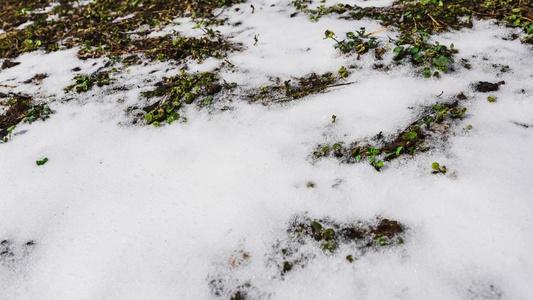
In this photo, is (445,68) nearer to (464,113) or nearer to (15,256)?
(464,113)

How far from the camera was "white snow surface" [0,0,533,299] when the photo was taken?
175cm

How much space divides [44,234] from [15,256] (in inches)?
8.5

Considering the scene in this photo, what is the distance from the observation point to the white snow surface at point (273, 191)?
175 centimetres

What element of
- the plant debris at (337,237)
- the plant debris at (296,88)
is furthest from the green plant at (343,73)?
the plant debris at (337,237)

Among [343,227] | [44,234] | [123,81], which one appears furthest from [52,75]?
[343,227]

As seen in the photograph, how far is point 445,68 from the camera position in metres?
2.85

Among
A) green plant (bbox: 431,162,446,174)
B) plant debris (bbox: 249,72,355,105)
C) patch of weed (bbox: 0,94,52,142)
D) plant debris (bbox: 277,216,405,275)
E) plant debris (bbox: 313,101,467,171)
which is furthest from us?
→ patch of weed (bbox: 0,94,52,142)

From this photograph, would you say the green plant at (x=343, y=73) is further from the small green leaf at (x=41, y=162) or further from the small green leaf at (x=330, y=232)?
the small green leaf at (x=41, y=162)

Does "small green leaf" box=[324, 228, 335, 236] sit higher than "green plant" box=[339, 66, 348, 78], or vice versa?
"green plant" box=[339, 66, 348, 78]

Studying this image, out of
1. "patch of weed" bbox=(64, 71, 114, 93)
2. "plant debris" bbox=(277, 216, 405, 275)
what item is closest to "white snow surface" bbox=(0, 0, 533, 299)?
"plant debris" bbox=(277, 216, 405, 275)

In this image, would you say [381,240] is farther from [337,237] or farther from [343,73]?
[343,73]

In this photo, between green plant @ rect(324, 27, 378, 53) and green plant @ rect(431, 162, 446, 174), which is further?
green plant @ rect(324, 27, 378, 53)

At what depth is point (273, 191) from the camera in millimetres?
2252

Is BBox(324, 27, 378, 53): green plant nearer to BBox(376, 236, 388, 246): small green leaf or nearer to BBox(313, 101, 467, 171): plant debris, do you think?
BBox(313, 101, 467, 171): plant debris
